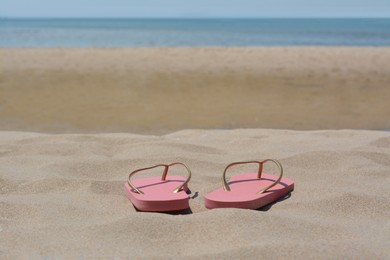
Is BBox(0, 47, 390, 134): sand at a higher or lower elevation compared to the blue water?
higher

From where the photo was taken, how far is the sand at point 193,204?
1797 millimetres

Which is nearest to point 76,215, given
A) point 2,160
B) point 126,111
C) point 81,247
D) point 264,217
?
point 81,247

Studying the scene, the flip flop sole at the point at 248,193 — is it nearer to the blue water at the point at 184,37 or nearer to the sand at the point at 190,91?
the sand at the point at 190,91

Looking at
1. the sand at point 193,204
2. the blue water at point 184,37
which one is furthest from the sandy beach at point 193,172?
the blue water at point 184,37

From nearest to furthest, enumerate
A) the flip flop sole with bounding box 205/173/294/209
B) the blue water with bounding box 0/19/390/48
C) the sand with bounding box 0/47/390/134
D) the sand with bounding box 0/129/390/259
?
the sand with bounding box 0/129/390/259, the flip flop sole with bounding box 205/173/294/209, the sand with bounding box 0/47/390/134, the blue water with bounding box 0/19/390/48

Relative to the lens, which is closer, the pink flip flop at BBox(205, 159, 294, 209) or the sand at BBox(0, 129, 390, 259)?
the sand at BBox(0, 129, 390, 259)

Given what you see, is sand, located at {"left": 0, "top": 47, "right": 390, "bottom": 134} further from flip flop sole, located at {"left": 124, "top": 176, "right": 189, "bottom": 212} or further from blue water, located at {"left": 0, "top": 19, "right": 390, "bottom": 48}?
blue water, located at {"left": 0, "top": 19, "right": 390, "bottom": 48}

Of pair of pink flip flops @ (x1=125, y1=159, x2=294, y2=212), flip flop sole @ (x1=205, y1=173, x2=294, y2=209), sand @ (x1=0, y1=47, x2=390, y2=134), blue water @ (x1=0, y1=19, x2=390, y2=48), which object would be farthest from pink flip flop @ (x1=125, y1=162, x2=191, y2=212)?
blue water @ (x1=0, y1=19, x2=390, y2=48)

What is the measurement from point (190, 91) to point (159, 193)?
5764 millimetres

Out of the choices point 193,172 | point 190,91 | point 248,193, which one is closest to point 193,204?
point 248,193

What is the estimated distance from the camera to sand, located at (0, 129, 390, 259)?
1.80 m

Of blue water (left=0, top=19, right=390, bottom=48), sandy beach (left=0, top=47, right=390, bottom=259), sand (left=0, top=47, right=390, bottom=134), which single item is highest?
sandy beach (left=0, top=47, right=390, bottom=259)

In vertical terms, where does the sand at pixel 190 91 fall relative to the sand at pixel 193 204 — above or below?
below

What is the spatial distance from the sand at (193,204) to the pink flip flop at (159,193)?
6 cm
